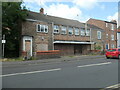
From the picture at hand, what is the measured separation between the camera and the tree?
58.3 ft

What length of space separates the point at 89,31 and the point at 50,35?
10315 mm

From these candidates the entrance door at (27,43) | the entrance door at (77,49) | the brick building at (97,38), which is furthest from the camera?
the brick building at (97,38)

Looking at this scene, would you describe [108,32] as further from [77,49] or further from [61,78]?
[61,78]

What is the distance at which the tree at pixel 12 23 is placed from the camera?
700 inches

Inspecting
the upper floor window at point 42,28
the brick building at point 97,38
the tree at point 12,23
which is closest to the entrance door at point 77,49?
the brick building at point 97,38

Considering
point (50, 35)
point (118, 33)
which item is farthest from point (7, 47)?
point (118, 33)

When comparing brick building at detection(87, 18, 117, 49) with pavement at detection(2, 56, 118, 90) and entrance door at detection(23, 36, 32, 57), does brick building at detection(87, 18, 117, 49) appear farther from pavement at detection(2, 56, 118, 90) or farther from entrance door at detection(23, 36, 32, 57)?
pavement at detection(2, 56, 118, 90)

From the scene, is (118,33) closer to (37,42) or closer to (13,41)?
(37,42)

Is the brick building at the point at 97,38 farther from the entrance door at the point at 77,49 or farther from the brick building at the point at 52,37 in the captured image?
the entrance door at the point at 77,49

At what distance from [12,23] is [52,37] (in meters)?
7.02

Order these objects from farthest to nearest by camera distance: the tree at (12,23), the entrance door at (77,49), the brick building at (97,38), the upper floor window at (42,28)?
1. the brick building at (97,38)
2. the entrance door at (77,49)
3. the upper floor window at (42,28)
4. the tree at (12,23)

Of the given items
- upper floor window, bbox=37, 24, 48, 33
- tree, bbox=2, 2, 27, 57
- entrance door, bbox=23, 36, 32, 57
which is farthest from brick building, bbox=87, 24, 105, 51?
tree, bbox=2, 2, 27, 57

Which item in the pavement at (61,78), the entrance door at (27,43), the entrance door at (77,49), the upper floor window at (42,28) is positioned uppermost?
the upper floor window at (42,28)

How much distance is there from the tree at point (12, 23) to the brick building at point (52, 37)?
1169 millimetres
